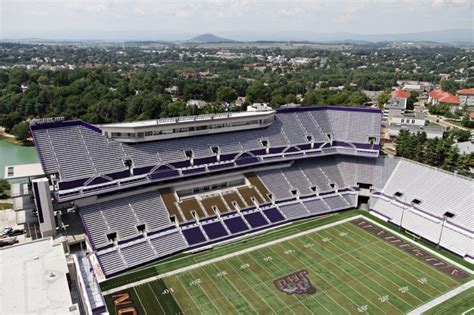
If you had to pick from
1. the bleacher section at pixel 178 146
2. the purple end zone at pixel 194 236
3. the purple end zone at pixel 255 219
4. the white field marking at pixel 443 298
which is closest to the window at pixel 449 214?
the white field marking at pixel 443 298

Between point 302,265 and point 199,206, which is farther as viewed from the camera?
point 199,206

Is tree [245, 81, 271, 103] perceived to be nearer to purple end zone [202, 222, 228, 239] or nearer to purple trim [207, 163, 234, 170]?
purple trim [207, 163, 234, 170]

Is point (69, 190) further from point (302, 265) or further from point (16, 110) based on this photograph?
point (16, 110)

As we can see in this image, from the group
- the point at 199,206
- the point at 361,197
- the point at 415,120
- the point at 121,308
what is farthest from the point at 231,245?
the point at 415,120

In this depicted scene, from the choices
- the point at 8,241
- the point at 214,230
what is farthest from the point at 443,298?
the point at 8,241

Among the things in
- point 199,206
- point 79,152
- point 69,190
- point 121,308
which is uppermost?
point 79,152

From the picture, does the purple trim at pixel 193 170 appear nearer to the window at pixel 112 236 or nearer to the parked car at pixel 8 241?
the window at pixel 112 236

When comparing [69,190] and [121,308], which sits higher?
[69,190]
